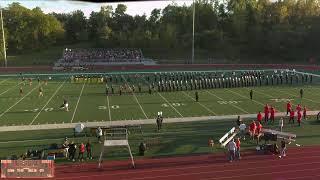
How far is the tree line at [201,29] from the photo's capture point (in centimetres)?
7719

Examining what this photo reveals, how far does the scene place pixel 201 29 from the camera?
9019 centimetres

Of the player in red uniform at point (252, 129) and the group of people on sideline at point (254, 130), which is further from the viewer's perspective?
the player in red uniform at point (252, 129)

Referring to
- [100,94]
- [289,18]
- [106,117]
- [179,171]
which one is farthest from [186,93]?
[289,18]

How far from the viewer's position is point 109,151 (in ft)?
57.1

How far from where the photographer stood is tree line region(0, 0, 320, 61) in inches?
3039

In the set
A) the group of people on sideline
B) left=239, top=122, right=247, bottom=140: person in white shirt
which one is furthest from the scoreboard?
left=239, top=122, right=247, bottom=140: person in white shirt

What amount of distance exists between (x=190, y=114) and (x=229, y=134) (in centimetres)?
588

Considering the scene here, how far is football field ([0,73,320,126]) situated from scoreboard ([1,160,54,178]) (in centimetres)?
867

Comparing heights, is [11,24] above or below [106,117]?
above

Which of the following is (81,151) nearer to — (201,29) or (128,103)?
(128,103)

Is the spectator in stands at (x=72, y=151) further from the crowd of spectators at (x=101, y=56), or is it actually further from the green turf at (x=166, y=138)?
the crowd of spectators at (x=101, y=56)

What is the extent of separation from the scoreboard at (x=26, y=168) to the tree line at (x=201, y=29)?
202ft

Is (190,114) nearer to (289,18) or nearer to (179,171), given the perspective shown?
(179,171)

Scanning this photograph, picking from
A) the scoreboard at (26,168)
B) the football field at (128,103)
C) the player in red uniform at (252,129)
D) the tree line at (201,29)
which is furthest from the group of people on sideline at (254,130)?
the tree line at (201,29)
